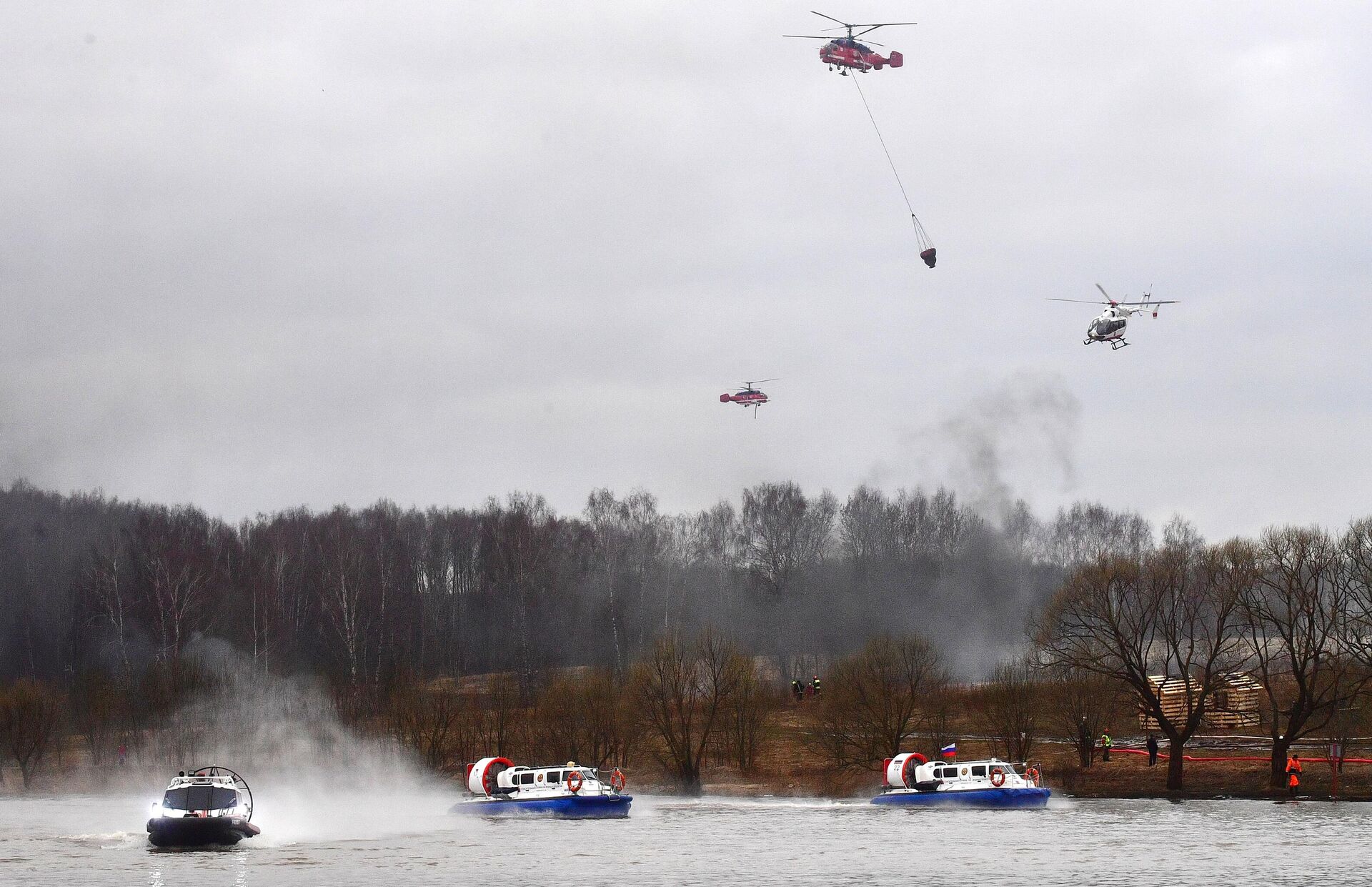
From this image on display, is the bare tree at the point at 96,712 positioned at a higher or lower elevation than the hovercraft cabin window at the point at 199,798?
higher

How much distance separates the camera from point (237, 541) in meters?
186

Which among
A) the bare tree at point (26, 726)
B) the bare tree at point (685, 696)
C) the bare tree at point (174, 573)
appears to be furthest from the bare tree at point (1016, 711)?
the bare tree at point (174, 573)

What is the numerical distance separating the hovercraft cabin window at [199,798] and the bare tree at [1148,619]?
5050 centimetres

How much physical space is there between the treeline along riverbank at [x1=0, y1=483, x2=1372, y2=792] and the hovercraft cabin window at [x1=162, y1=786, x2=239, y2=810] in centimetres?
4191

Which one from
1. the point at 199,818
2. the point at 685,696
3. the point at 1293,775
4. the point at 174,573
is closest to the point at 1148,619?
the point at 1293,775

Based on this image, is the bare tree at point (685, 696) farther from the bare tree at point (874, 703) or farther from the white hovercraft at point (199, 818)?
the white hovercraft at point (199, 818)

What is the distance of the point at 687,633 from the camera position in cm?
13688

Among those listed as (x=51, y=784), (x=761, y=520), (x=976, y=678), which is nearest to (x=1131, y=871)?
(x=976, y=678)

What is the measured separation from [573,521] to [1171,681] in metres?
90.6

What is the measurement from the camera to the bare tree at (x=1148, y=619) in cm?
9412

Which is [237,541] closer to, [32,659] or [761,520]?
[32,659]

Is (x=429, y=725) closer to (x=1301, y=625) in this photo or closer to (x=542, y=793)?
(x=542, y=793)

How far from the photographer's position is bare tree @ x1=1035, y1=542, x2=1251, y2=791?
94.1 m

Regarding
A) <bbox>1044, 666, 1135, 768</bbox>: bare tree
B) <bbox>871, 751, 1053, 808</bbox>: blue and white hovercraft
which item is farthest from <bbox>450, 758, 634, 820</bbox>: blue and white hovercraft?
<bbox>1044, 666, 1135, 768</bbox>: bare tree
